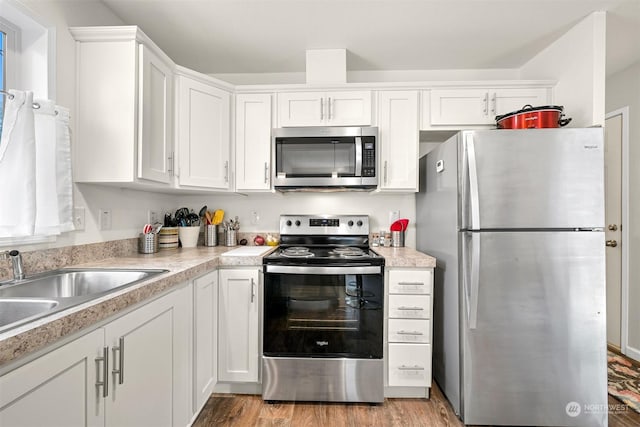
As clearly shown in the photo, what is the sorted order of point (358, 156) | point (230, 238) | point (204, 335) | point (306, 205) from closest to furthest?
point (204, 335), point (358, 156), point (230, 238), point (306, 205)

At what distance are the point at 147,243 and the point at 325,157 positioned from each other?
4.45ft

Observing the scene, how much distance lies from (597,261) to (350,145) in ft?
5.17

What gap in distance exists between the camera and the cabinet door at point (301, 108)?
212cm

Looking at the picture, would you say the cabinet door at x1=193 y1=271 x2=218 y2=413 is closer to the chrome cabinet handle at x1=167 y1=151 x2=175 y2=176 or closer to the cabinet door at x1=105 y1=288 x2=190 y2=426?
the cabinet door at x1=105 y1=288 x2=190 y2=426

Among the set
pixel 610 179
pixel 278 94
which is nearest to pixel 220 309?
pixel 278 94

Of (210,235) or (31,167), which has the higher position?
(31,167)

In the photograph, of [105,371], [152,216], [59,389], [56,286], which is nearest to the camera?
[59,389]

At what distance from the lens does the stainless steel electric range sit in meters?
1.77

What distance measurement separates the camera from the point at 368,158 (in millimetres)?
2051

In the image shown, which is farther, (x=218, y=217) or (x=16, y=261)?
(x=218, y=217)

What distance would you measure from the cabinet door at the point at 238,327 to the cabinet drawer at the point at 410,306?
871mm

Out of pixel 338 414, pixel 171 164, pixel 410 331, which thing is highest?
pixel 171 164

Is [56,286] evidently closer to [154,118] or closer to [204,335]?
[204,335]

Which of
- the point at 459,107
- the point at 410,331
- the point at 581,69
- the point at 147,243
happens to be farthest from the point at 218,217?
the point at 581,69
